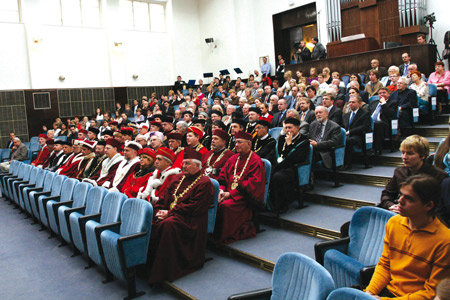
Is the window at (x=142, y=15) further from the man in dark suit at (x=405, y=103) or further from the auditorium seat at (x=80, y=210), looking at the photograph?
the auditorium seat at (x=80, y=210)

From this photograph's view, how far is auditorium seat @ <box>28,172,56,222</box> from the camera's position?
5.49 meters

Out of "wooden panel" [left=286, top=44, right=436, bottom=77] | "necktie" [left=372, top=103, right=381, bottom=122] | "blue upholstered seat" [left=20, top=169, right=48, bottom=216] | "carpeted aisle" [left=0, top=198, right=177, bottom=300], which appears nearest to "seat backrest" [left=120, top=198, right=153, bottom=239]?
"carpeted aisle" [left=0, top=198, right=177, bottom=300]

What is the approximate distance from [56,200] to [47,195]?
44 cm

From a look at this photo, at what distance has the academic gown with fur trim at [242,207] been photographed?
3.95 metres

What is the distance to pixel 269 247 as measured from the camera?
3672 millimetres

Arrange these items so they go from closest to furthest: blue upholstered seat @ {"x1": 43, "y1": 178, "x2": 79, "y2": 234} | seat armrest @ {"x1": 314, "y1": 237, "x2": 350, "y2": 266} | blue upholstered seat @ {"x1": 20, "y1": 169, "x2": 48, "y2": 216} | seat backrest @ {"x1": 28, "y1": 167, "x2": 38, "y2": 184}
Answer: seat armrest @ {"x1": 314, "y1": 237, "x2": 350, "y2": 266}, blue upholstered seat @ {"x1": 43, "y1": 178, "x2": 79, "y2": 234}, blue upholstered seat @ {"x1": 20, "y1": 169, "x2": 48, "y2": 216}, seat backrest @ {"x1": 28, "y1": 167, "x2": 38, "y2": 184}

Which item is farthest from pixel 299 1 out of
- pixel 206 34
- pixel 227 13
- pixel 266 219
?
pixel 266 219

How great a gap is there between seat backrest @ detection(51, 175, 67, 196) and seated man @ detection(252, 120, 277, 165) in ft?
9.02

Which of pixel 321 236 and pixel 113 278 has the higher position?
pixel 321 236

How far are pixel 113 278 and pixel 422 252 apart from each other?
285 centimetres

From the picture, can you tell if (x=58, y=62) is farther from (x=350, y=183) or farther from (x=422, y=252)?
(x=422, y=252)

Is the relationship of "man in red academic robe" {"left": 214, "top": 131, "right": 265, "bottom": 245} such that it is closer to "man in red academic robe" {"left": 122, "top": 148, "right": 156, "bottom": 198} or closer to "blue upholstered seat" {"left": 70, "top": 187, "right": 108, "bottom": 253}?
"man in red academic robe" {"left": 122, "top": 148, "right": 156, "bottom": 198}

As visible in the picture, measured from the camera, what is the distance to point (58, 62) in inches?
531

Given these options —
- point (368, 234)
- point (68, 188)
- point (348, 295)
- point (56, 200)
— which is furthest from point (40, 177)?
point (348, 295)
